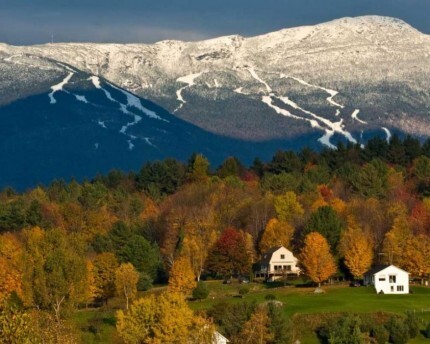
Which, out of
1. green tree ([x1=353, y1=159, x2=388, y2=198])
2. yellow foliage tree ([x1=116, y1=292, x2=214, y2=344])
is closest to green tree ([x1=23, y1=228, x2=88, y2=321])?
yellow foliage tree ([x1=116, y1=292, x2=214, y2=344])

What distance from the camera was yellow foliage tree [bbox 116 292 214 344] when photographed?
266 ft

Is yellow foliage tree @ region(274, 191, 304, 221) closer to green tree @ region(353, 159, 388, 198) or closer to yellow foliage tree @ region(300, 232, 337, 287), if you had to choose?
green tree @ region(353, 159, 388, 198)

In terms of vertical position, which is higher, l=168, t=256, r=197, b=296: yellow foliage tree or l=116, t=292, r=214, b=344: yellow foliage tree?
l=168, t=256, r=197, b=296: yellow foliage tree

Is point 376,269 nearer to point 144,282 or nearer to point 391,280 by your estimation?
point 391,280

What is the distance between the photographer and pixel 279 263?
11875cm

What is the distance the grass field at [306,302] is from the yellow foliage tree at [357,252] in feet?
12.6

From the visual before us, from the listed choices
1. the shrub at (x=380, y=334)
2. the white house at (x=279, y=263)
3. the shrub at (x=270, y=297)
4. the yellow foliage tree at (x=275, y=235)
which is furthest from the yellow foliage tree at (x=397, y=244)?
the shrub at (x=380, y=334)

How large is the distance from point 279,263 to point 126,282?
63.5 feet

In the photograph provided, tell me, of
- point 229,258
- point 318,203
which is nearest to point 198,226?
point 229,258

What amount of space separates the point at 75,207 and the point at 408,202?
32582 mm

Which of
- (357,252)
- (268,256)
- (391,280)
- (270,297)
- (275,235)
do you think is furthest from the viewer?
(275,235)

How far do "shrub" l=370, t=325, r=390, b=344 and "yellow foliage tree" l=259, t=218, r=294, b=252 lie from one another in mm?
37035

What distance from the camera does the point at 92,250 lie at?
120 meters

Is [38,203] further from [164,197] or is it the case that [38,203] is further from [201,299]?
[201,299]
